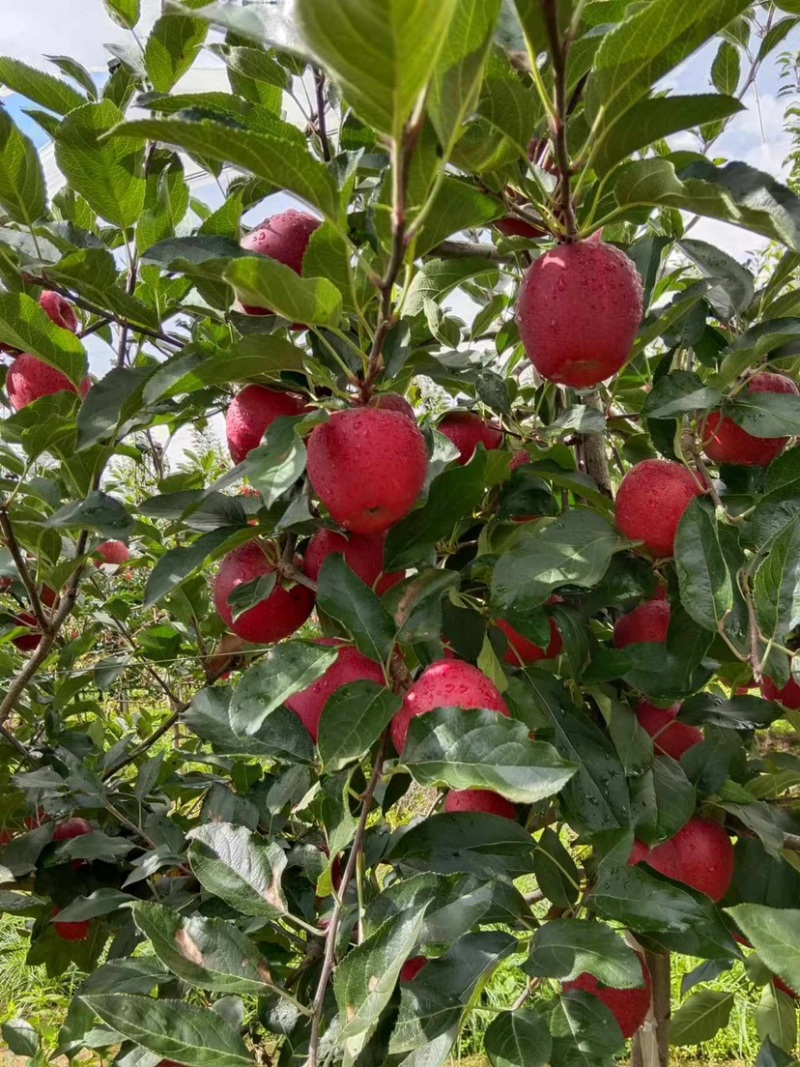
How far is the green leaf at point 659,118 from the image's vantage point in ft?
1.87

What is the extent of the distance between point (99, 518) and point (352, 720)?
320mm

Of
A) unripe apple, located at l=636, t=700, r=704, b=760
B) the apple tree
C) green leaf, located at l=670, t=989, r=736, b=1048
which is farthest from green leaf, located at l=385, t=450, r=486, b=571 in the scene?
green leaf, located at l=670, t=989, r=736, b=1048

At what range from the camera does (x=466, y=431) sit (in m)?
0.91

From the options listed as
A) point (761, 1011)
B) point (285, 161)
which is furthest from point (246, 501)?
point (761, 1011)

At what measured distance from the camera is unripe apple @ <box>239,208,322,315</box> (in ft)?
2.53

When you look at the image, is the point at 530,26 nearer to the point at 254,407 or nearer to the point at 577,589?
the point at 254,407

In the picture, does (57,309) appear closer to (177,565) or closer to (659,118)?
(177,565)

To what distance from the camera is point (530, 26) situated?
54 centimetres

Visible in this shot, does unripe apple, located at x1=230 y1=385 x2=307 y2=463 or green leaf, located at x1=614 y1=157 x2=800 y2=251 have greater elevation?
green leaf, located at x1=614 y1=157 x2=800 y2=251

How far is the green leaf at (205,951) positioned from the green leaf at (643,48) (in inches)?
24.1

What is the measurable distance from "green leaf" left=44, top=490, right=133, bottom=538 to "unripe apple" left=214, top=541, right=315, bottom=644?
0.10m

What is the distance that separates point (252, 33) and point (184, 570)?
1.36ft

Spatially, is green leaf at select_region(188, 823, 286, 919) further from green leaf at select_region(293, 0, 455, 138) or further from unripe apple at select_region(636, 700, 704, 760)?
green leaf at select_region(293, 0, 455, 138)

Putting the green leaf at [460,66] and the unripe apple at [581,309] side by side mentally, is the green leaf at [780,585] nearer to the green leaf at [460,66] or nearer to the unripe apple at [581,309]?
the unripe apple at [581,309]
